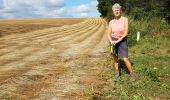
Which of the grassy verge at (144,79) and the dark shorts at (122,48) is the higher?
the dark shorts at (122,48)

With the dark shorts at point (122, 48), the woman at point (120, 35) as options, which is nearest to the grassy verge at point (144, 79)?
the woman at point (120, 35)

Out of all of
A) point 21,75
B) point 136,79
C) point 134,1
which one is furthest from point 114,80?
point 134,1

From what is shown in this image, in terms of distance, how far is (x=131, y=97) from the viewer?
26.8 ft

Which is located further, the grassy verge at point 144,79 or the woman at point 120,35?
the woman at point 120,35

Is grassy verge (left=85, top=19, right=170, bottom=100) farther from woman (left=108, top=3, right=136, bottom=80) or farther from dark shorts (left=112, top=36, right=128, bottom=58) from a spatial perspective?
dark shorts (left=112, top=36, right=128, bottom=58)

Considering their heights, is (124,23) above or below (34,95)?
above

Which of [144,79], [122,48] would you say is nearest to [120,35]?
[122,48]

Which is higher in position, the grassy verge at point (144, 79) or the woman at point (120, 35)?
the woman at point (120, 35)

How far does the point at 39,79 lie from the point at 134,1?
1107 inches

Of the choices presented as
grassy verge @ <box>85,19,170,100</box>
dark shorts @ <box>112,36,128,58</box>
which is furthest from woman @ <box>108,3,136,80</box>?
grassy verge @ <box>85,19,170,100</box>

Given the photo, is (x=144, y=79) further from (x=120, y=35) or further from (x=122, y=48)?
(x=120, y=35)

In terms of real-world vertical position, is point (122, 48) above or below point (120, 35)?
below

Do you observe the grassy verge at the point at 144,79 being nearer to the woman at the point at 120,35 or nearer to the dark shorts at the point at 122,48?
the woman at the point at 120,35

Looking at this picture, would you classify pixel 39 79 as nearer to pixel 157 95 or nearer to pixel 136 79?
pixel 136 79
